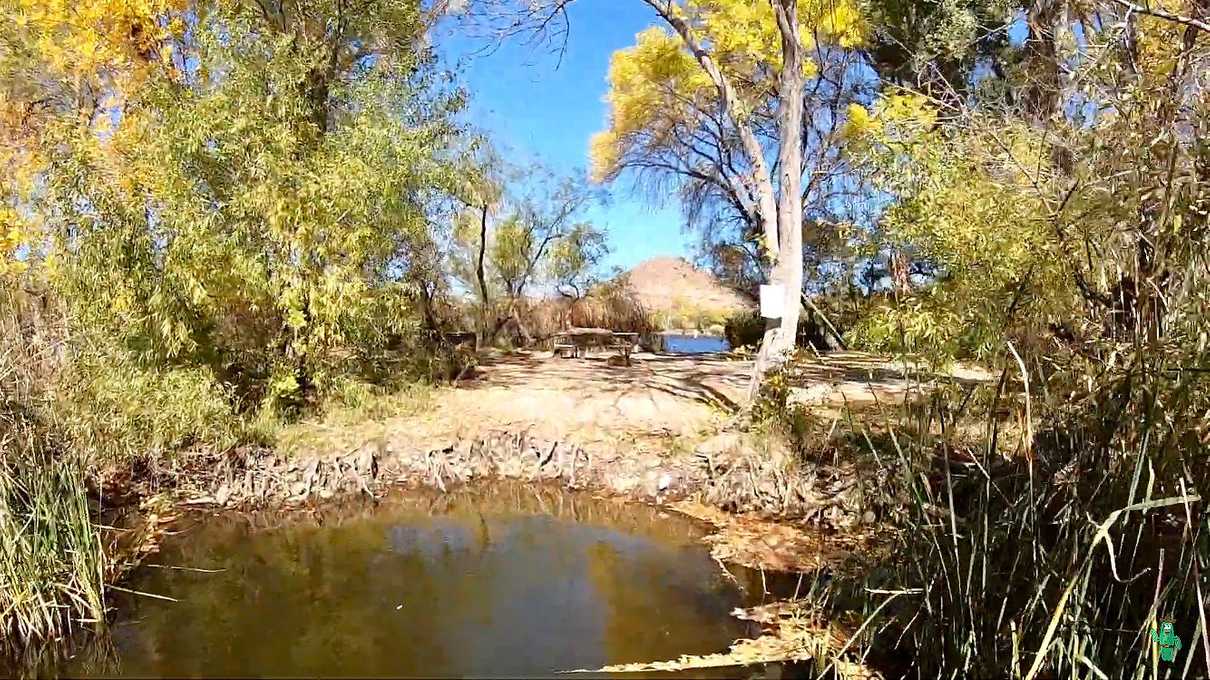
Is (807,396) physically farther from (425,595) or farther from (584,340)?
(584,340)

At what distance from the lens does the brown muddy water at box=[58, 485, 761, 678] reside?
4.01m

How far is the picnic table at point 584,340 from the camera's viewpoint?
642 inches

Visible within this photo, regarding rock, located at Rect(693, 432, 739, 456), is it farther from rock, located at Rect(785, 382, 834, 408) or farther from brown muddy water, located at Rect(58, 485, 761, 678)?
brown muddy water, located at Rect(58, 485, 761, 678)

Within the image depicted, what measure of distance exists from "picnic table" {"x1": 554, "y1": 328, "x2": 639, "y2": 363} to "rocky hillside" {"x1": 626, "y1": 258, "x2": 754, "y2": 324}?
9.43ft

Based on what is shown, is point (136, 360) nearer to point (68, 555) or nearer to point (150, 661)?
point (68, 555)

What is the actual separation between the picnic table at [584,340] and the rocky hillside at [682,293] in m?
2.88

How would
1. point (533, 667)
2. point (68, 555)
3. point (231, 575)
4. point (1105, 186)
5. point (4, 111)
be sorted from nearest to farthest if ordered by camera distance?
1. point (1105, 186)
2. point (533, 667)
3. point (68, 555)
4. point (231, 575)
5. point (4, 111)

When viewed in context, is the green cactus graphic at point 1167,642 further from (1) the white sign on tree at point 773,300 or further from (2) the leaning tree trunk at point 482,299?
(2) the leaning tree trunk at point 482,299

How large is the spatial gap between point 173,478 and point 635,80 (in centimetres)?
1289

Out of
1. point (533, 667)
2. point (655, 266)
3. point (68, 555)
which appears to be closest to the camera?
point (533, 667)

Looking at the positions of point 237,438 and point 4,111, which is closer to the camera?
point 237,438

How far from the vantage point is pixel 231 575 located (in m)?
5.19

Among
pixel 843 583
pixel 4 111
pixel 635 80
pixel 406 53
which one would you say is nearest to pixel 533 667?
pixel 843 583

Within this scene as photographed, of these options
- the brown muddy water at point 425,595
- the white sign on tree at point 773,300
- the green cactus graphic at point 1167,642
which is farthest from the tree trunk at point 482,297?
the green cactus graphic at point 1167,642
